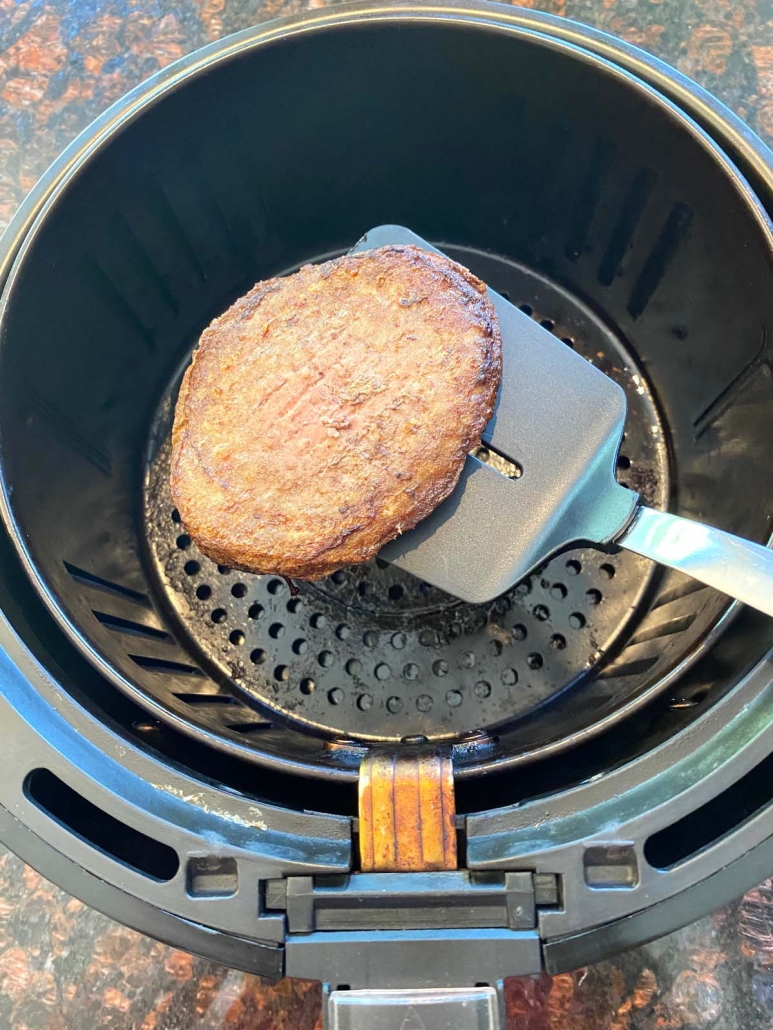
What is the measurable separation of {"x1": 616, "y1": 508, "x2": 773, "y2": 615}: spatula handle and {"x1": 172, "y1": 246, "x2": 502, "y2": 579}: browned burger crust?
0.58ft

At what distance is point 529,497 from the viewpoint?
2.12ft

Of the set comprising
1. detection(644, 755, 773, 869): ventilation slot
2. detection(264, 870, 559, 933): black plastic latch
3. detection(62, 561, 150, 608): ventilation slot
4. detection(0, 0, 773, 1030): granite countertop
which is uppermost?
detection(62, 561, 150, 608): ventilation slot

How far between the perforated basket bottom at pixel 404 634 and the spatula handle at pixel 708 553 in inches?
7.2

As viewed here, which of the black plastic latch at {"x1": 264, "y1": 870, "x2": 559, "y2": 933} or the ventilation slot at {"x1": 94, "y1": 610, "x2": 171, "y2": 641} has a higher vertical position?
the ventilation slot at {"x1": 94, "y1": 610, "x2": 171, "y2": 641}

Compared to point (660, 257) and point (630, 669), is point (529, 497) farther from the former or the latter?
point (660, 257)

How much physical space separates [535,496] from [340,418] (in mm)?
199

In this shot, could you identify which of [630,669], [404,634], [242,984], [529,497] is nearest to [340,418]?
[529,497]

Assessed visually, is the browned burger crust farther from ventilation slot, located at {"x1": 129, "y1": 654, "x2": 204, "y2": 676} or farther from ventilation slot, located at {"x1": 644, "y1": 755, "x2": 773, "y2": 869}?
ventilation slot, located at {"x1": 644, "y1": 755, "x2": 773, "y2": 869}

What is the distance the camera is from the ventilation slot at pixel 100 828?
0.51m

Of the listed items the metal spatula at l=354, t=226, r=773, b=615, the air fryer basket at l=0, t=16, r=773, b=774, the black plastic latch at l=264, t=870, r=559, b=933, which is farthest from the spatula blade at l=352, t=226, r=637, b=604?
the black plastic latch at l=264, t=870, r=559, b=933

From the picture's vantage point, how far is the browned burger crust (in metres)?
0.61

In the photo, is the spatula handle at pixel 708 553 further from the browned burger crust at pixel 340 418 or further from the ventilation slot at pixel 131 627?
the ventilation slot at pixel 131 627

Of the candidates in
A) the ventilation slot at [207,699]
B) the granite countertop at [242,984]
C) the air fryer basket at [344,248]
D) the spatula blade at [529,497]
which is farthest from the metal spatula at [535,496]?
the granite countertop at [242,984]

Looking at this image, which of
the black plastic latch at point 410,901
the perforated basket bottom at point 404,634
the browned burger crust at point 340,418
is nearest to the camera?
the black plastic latch at point 410,901
